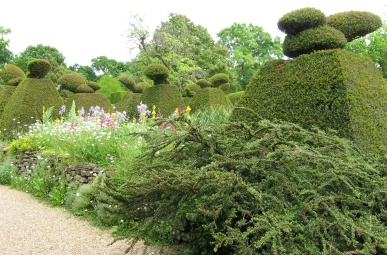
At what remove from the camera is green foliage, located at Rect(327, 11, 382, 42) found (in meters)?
5.83

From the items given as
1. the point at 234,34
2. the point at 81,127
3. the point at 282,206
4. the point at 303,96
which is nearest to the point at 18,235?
the point at 81,127

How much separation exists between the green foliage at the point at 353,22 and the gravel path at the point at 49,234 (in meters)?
4.51

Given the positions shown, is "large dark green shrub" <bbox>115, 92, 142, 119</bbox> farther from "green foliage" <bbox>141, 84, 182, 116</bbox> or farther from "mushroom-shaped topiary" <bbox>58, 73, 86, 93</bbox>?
"mushroom-shaped topiary" <bbox>58, 73, 86, 93</bbox>

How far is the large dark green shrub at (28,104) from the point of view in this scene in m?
10.9

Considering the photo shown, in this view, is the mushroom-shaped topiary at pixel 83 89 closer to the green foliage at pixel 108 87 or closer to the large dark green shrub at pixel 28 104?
the large dark green shrub at pixel 28 104

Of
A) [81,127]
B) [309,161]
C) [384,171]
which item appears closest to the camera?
[309,161]

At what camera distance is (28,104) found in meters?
11.1

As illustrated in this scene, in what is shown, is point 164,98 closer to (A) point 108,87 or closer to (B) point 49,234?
(B) point 49,234

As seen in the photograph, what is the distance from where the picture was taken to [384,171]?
364cm

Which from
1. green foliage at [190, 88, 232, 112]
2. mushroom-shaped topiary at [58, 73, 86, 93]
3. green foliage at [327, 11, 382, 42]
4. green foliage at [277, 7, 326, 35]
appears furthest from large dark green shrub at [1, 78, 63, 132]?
green foliage at [327, 11, 382, 42]

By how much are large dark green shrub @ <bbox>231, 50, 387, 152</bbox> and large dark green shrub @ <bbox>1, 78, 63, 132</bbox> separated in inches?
309

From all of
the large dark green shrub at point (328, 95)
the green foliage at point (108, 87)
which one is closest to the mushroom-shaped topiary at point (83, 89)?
the large dark green shrub at point (328, 95)

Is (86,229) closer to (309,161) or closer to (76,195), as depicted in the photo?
(76,195)

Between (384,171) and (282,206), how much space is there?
161cm
